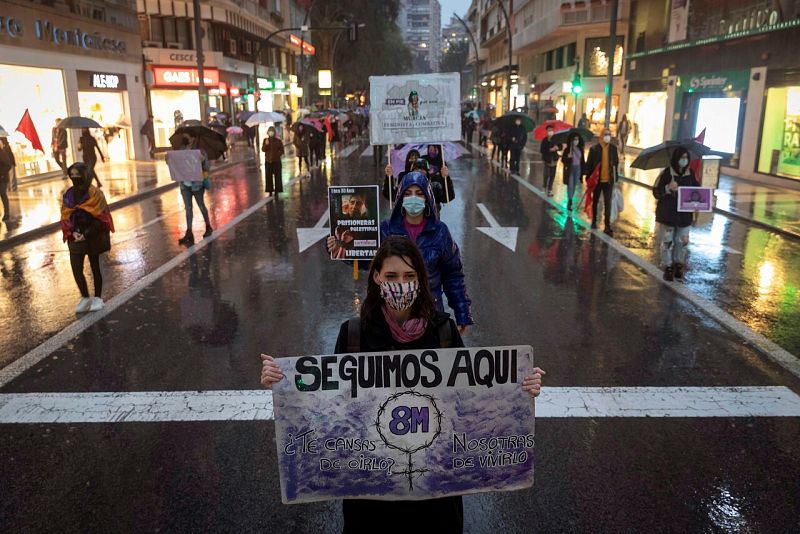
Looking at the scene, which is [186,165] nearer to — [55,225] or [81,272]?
[55,225]

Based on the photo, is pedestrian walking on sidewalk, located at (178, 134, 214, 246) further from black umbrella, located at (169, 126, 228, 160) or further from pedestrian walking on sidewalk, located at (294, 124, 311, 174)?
pedestrian walking on sidewalk, located at (294, 124, 311, 174)

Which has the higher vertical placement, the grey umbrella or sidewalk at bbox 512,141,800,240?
the grey umbrella

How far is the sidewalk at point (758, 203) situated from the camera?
42.9 ft

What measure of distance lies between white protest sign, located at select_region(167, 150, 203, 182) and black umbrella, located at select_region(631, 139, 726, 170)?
724 cm

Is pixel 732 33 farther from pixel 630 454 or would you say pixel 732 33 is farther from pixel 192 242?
pixel 630 454

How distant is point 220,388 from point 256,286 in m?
3.43

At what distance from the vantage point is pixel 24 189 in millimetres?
19016

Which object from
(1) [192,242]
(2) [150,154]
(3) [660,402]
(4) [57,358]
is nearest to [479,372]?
(3) [660,402]

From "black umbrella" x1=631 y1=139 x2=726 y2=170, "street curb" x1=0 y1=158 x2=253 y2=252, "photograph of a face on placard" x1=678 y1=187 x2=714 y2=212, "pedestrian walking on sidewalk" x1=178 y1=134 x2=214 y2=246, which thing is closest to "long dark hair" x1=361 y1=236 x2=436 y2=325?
"photograph of a face on placard" x1=678 y1=187 x2=714 y2=212

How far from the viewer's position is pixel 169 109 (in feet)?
113

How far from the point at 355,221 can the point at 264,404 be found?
2393mm

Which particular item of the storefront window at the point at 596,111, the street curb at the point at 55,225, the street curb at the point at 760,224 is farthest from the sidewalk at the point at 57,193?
the storefront window at the point at 596,111

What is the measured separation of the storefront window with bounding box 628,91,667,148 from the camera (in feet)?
94.8

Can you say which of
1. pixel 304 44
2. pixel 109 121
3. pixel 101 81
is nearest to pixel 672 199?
pixel 101 81
